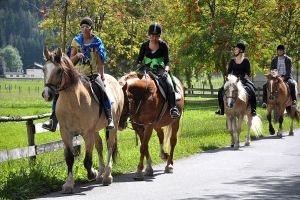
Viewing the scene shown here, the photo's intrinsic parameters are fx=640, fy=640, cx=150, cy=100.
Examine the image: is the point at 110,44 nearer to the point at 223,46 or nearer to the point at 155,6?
the point at 155,6

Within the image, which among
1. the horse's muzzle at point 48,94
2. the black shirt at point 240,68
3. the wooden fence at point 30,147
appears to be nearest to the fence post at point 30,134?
the wooden fence at point 30,147

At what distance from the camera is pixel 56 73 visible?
10328mm

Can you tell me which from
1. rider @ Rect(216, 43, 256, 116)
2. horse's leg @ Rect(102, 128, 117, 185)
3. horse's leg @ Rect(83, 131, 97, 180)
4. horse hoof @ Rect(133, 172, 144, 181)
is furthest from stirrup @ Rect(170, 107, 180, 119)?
rider @ Rect(216, 43, 256, 116)

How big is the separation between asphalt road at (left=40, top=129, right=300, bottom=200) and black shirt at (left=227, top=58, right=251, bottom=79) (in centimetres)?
355

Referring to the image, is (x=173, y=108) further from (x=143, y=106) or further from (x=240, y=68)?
(x=240, y=68)

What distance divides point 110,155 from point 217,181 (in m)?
2.05

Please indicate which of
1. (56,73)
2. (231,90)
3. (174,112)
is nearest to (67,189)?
(56,73)

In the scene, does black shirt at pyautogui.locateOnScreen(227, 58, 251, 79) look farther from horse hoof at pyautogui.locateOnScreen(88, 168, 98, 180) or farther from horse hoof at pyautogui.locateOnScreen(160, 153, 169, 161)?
horse hoof at pyautogui.locateOnScreen(88, 168, 98, 180)

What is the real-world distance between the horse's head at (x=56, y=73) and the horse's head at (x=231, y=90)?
8.87 metres

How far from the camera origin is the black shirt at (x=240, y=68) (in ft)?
64.3

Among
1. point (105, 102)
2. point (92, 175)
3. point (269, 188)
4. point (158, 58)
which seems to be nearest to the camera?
point (269, 188)

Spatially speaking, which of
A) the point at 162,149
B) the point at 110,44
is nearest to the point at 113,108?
the point at 162,149

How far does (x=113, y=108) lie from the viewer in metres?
12.1

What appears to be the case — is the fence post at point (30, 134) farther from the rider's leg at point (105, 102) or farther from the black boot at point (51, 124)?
the rider's leg at point (105, 102)
